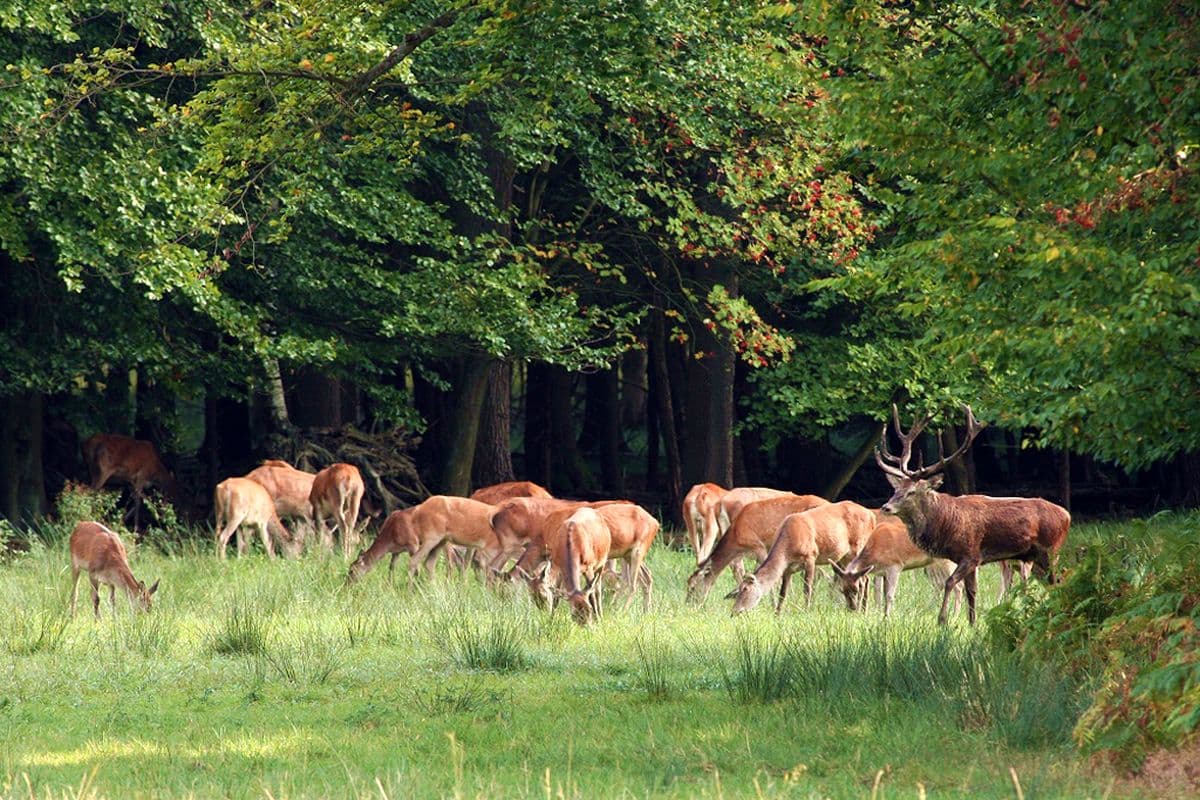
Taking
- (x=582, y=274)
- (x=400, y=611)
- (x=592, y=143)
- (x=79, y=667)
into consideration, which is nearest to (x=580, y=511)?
(x=400, y=611)

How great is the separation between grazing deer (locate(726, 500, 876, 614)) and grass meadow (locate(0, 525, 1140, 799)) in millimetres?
467

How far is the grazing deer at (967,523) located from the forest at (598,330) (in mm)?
710

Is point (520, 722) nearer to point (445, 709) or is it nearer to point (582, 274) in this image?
point (445, 709)

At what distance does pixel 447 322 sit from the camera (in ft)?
68.4

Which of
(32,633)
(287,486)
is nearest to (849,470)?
(287,486)

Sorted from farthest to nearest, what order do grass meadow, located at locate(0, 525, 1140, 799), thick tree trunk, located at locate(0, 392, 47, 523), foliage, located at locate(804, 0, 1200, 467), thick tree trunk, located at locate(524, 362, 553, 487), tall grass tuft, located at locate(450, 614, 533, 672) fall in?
thick tree trunk, located at locate(524, 362, 553, 487)
thick tree trunk, located at locate(0, 392, 47, 523)
tall grass tuft, located at locate(450, 614, 533, 672)
foliage, located at locate(804, 0, 1200, 467)
grass meadow, located at locate(0, 525, 1140, 799)

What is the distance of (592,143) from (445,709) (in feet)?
41.6

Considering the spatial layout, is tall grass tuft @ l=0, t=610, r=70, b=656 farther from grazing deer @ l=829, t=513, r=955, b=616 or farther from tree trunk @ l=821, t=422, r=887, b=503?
tree trunk @ l=821, t=422, r=887, b=503

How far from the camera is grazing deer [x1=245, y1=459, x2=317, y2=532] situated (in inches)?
875

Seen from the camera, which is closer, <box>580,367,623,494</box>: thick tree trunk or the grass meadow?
the grass meadow

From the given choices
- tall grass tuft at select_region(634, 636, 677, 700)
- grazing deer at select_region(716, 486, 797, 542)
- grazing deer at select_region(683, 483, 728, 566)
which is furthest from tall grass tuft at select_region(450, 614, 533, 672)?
grazing deer at select_region(683, 483, 728, 566)

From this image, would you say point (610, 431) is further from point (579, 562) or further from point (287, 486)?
point (579, 562)

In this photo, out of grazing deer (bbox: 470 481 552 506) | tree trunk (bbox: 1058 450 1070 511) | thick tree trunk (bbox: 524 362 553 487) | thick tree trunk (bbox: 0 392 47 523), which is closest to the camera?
grazing deer (bbox: 470 481 552 506)

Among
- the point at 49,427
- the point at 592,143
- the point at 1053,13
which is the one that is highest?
Result: the point at 592,143
